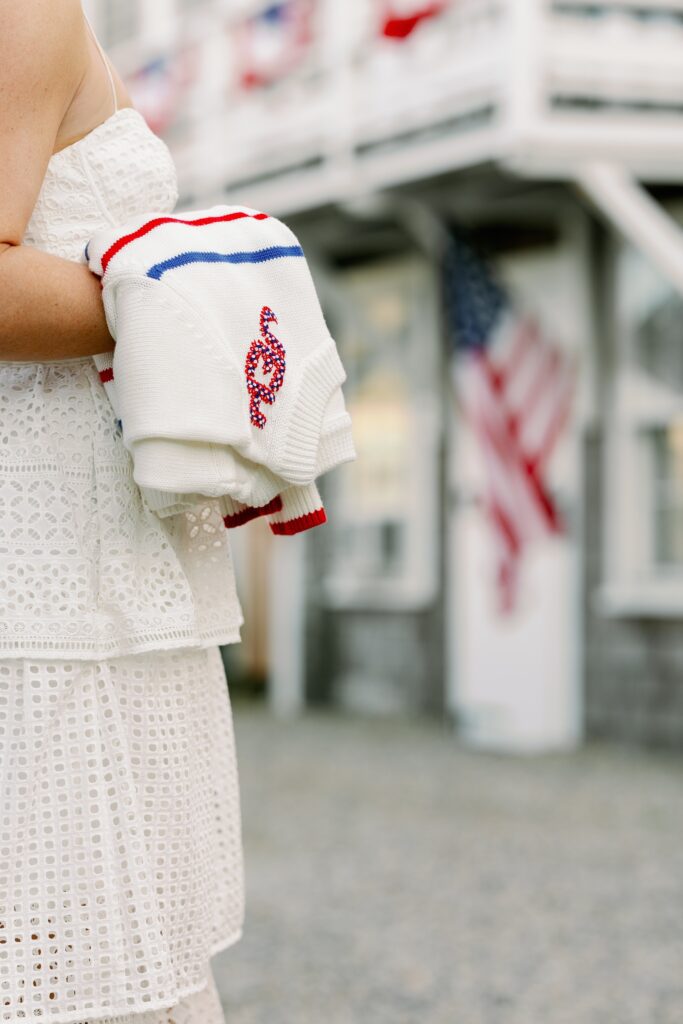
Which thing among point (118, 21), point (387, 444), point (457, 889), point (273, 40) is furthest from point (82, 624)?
point (118, 21)

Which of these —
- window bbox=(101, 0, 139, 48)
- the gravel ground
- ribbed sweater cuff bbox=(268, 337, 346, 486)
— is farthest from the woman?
window bbox=(101, 0, 139, 48)

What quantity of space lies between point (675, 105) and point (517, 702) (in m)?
3.57

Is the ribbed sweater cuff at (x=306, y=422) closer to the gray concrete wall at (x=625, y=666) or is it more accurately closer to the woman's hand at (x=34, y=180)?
the woman's hand at (x=34, y=180)

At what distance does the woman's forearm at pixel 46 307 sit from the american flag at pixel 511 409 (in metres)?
7.02

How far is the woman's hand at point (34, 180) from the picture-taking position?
1306 millimetres

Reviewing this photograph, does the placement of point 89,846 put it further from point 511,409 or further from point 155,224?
point 511,409

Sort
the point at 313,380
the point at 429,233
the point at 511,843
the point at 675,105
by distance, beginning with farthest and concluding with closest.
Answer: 1. the point at 429,233
2. the point at 675,105
3. the point at 511,843
4. the point at 313,380

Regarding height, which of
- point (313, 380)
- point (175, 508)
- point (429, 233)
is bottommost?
point (175, 508)

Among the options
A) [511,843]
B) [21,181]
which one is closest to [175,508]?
[21,181]

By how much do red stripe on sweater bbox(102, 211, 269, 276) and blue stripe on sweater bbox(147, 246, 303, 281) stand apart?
0.04 meters

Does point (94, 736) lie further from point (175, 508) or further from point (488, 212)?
point (488, 212)

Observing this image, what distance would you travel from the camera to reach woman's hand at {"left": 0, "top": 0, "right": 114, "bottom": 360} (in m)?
1.31

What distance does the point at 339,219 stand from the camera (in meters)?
9.12

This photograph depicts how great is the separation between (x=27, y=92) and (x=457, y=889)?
410 centimetres
